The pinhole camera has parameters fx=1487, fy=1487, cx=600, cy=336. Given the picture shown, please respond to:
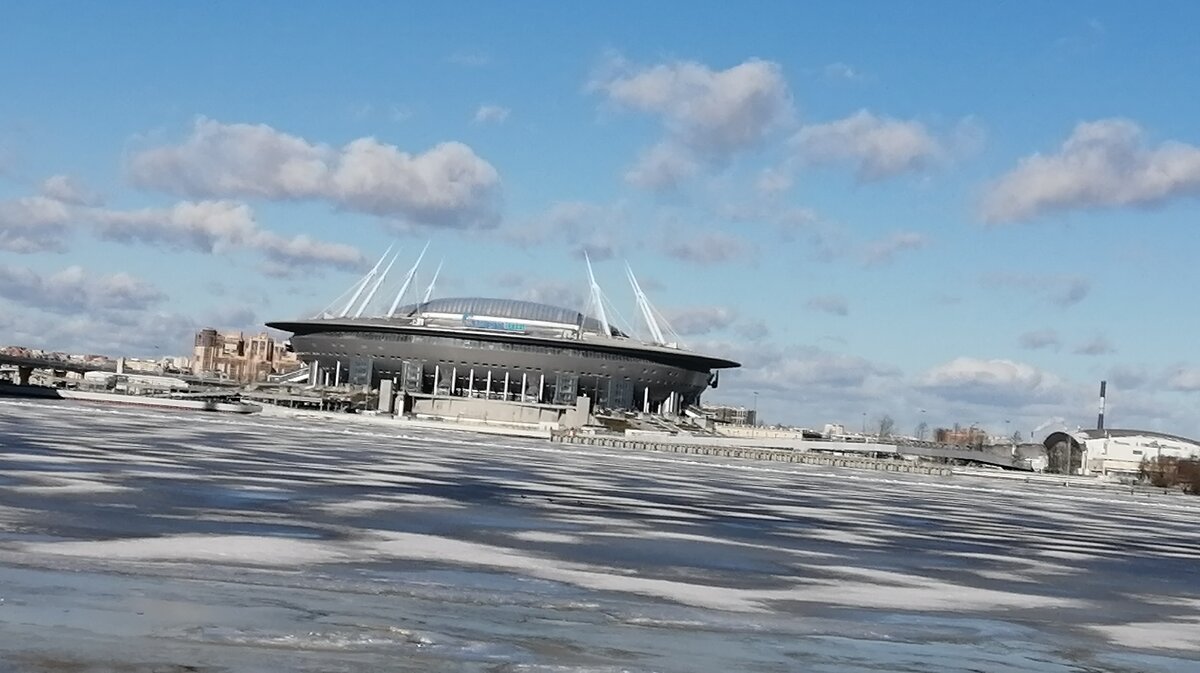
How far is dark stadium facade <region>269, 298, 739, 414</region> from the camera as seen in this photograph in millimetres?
167750

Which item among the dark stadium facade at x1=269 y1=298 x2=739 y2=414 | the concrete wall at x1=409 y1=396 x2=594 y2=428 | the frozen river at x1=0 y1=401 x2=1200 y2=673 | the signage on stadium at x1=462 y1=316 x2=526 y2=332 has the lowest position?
the frozen river at x1=0 y1=401 x2=1200 y2=673

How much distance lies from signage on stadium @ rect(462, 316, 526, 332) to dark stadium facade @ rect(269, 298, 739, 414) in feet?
0.39

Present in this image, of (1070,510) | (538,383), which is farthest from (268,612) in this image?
(538,383)

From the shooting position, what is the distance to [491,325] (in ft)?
586

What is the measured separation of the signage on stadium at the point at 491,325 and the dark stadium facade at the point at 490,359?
0.39ft

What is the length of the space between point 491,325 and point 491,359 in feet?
36.9

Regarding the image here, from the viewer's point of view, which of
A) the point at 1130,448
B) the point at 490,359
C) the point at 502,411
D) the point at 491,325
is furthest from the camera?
the point at 1130,448

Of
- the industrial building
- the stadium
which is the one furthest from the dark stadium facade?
the industrial building

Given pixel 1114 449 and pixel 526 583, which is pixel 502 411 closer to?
pixel 1114 449

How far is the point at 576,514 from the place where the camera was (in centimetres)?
2866

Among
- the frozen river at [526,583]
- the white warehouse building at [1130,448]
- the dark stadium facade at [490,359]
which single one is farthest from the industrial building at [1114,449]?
the frozen river at [526,583]

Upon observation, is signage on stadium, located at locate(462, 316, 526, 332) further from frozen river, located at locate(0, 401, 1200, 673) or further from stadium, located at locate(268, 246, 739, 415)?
frozen river, located at locate(0, 401, 1200, 673)

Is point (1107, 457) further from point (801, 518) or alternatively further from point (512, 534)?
point (512, 534)

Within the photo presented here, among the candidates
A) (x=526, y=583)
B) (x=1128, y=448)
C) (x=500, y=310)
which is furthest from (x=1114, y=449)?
(x=526, y=583)
